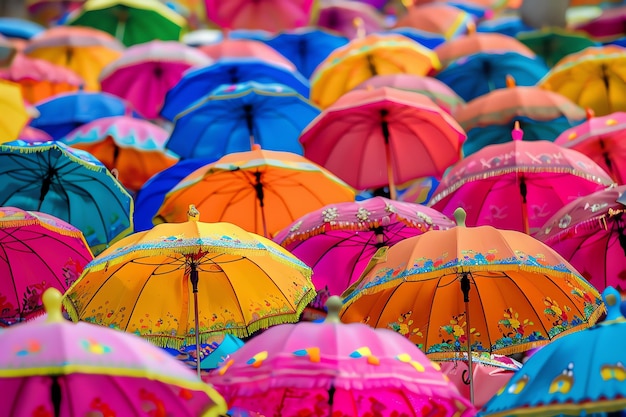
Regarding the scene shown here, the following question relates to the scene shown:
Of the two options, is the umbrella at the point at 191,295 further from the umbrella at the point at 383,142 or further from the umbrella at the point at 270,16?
the umbrella at the point at 270,16

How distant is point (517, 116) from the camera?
10.2m

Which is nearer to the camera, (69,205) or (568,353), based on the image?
(568,353)

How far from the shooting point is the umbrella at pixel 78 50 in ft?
49.3

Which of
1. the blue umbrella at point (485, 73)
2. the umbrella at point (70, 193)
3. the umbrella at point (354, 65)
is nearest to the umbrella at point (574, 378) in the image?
the umbrella at point (70, 193)

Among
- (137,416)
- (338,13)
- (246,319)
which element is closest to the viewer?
(137,416)

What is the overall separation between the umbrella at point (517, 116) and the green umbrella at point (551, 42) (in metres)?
4.54

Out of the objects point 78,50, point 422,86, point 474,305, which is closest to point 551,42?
point 422,86

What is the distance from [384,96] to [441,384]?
15.5 feet

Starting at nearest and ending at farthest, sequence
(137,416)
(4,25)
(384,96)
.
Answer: (137,416) → (384,96) → (4,25)

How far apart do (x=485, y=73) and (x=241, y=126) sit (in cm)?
377

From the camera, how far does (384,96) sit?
8.88 metres

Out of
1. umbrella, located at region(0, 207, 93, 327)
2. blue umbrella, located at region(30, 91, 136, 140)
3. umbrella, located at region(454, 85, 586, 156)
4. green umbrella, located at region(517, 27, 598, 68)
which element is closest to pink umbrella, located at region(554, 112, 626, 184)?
umbrella, located at region(454, 85, 586, 156)

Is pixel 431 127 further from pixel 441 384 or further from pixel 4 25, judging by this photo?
pixel 4 25

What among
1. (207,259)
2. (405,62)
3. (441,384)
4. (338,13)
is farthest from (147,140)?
(338,13)
